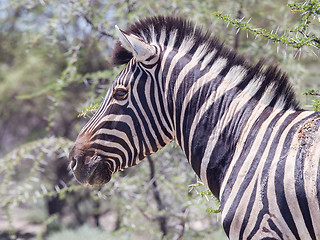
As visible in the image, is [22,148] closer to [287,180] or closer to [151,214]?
[151,214]

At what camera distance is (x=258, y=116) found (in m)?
2.40

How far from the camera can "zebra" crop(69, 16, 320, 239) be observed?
209cm

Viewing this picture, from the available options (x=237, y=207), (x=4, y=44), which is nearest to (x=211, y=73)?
(x=237, y=207)

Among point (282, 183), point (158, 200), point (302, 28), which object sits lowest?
point (158, 200)

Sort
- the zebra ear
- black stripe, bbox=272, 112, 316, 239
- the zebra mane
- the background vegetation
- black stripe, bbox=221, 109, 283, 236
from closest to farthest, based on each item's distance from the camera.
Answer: black stripe, bbox=272, 112, 316, 239, black stripe, bbox=221, 109, 283, 236, the zebra mane, the zebra ear, the background vegetation

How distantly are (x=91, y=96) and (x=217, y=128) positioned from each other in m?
4.13

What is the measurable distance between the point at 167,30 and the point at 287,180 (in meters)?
1.34

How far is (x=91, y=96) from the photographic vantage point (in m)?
6.34

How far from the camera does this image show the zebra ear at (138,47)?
263 cm

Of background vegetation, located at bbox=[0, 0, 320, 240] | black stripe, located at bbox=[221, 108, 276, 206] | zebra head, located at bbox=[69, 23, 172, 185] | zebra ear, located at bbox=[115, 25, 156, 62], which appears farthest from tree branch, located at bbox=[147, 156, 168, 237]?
black stripe, located at bbox=[221, 108, 276, 206]

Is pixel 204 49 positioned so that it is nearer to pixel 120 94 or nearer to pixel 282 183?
pixel 120 94

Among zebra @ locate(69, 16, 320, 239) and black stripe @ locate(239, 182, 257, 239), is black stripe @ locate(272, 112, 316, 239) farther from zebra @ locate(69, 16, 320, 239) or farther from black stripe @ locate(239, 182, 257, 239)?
black stripe @ locate(239, 182, 257, 239)

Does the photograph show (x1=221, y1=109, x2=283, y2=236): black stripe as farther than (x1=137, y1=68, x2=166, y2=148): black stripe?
No

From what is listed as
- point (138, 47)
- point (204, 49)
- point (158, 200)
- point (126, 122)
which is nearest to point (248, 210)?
point (126, 122)
